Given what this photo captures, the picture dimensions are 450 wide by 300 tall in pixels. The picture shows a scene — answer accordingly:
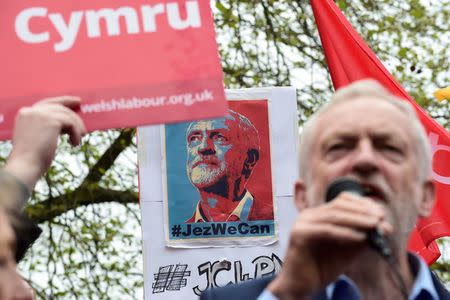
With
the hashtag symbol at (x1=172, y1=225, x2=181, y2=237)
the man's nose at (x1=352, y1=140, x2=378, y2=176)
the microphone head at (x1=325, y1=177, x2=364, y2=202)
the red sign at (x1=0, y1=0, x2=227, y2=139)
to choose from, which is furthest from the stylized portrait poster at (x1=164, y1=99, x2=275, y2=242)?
the microphone head at (x1=325, y1=177, x2=364, y2=202)

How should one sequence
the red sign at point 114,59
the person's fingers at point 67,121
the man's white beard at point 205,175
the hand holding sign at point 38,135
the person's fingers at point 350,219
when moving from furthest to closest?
the man's white beard at point 205,175 → the red sign at point 114,59 → the person's fingers at point 67,121 → the hand holding sign at point 38,135 → the person's fingers at point 350,219

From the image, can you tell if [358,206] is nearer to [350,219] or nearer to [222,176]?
[350,219]

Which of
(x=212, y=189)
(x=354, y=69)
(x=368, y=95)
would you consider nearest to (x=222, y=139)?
(x=212, y=189)

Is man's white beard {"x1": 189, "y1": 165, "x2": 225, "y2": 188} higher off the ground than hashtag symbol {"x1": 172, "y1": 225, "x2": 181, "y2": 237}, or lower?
higher

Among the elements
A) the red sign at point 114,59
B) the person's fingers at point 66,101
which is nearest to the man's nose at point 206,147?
the red sign at point 114,59

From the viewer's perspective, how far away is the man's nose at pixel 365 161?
6.24 ft

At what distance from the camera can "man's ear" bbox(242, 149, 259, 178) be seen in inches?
173

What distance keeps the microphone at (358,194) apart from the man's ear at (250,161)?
2.59 m

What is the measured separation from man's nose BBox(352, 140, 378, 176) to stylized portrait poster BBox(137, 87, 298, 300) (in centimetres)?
227

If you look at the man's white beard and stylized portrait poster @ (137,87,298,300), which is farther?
the man's white beard

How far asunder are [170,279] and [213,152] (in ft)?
2.62

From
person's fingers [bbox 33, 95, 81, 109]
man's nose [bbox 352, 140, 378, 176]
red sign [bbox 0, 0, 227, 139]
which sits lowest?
man's nose [bbox 352, 140, 378, 176]

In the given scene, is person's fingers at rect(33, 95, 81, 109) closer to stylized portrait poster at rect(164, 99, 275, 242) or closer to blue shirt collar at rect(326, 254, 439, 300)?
blue shirt collar at rect(326, 254, 439, 300)

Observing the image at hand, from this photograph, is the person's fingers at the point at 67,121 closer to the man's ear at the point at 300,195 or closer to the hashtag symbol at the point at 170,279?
the man's ear at the point at 300,195
